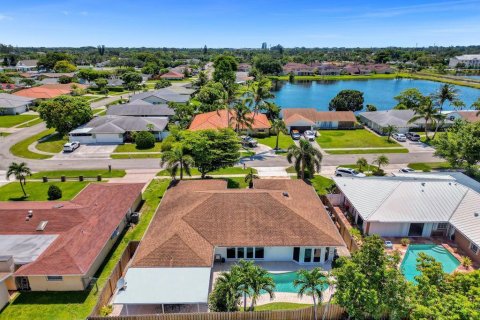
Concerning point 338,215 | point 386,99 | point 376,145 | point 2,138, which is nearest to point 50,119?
point 2,138

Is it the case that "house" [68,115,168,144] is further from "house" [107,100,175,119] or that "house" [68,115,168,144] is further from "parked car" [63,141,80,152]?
"house" [107,100,175,119]

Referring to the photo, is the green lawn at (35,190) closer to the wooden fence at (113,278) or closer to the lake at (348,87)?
the wooden fence at (113,278)

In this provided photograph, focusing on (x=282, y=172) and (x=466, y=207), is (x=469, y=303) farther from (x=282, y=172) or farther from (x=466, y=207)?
(x=282, y=172)

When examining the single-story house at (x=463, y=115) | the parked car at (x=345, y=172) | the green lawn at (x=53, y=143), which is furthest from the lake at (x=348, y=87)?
the green lawn at (x=53, y=143)

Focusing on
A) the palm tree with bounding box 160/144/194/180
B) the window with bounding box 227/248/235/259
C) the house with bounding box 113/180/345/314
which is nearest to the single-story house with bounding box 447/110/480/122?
the house with bounding box 113/180/345/314

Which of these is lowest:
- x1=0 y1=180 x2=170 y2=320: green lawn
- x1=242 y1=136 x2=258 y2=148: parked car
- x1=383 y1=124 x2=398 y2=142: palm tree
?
x1=0 y1=180 x2=170 y2=320: green lawn
